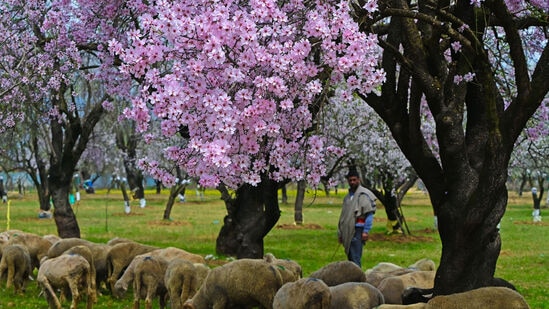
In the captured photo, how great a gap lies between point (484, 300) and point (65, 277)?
22.2ft

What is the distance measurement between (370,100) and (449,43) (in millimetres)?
1284

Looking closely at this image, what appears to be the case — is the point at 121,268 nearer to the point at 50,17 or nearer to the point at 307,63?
the point at 50,17

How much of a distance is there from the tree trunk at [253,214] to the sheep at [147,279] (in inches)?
199

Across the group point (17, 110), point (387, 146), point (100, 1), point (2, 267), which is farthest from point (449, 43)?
point (387, 146)

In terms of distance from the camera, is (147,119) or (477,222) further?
(477,222)

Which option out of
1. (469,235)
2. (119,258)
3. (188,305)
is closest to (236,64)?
(469,235)

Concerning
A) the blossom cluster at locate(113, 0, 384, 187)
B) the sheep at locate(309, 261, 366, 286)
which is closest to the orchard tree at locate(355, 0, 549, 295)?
the blossom cluster at locate(113, 0, 384, 187)

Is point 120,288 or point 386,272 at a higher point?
point 386,272

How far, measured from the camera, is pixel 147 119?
8344 millimetres

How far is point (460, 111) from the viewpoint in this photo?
32.3 feet

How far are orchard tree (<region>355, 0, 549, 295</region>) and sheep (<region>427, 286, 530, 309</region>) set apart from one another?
1.21 m

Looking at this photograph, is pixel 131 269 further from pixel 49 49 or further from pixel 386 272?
pixel 49 49

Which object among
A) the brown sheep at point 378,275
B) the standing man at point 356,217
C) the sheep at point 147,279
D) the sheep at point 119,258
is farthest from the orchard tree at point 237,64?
the sheep at point 119,258

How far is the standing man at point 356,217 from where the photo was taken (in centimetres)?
1366
